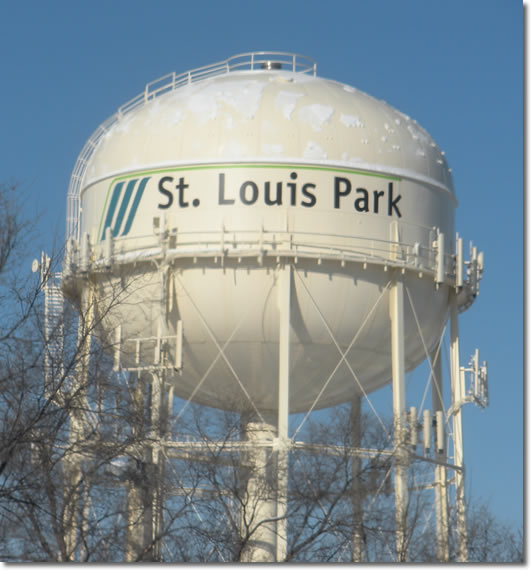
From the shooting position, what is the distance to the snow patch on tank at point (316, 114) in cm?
2605

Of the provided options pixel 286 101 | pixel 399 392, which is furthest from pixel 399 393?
pixel 286 101

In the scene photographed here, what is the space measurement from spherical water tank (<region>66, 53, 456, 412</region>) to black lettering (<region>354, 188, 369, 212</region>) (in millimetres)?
26

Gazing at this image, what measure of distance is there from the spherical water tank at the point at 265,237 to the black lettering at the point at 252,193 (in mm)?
29

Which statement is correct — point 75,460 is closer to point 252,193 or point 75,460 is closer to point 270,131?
point 252,193

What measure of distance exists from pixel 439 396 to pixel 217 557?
6470 millimetres

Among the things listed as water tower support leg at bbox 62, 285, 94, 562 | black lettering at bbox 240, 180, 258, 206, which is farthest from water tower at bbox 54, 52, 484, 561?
water tower support leg at bbox 62, 285, 94, 562

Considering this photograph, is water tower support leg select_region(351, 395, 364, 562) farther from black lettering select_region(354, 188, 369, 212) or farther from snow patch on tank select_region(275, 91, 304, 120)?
snow patch on tank select_region(275, 91, 304, 120)

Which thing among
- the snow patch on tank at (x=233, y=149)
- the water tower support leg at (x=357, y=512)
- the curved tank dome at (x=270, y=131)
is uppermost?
the curved tank dome at (x=270, y=131)

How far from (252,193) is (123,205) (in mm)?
2715

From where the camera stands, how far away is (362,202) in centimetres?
2567

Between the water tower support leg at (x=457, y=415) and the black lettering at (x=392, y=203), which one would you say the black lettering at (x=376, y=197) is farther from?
the water tower support leg at (x=457, y=415)

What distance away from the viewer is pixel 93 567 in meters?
13.7

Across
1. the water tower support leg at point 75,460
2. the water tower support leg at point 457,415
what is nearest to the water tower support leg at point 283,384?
the water tower support leg at point 457,415

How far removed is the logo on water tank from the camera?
26.2 meters
